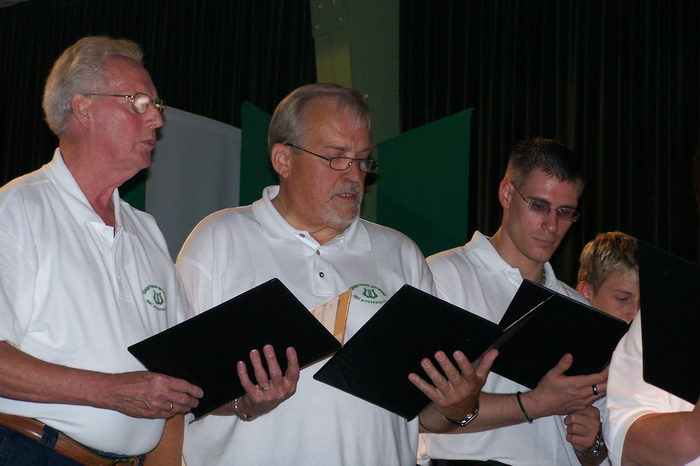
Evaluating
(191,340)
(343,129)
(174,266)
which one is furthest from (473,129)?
(191,340)

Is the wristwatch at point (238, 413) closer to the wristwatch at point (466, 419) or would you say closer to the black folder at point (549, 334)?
the wristwatch at point (466, 419)

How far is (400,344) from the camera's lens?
90.1 inches

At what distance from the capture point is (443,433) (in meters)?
2.76

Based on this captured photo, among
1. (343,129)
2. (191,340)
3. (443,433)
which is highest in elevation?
(343,129)

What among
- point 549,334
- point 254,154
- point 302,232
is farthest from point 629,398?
point 254,154

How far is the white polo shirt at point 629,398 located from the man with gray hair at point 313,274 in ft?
1.78

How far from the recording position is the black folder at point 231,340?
6.71 feet

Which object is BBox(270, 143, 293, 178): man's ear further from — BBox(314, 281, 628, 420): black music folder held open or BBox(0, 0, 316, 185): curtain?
BBox(0, 0, 316, 185): curtain

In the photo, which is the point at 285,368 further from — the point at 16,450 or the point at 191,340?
the point at 16,450

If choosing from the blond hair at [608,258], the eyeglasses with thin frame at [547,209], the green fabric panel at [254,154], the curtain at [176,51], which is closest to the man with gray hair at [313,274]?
the eyeglasses with thin frame at [547,209]

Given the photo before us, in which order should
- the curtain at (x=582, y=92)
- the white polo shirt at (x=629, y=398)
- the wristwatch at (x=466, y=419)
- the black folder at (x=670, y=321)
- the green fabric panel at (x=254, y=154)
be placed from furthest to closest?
the curtain at (x=582, y=92)
the green fabric panel at (x=254, y=154)
the wristwatch at (x=466, y=419)
the white polo shirt at (x=629, y=398)
the black folder at (x=670, y=321)

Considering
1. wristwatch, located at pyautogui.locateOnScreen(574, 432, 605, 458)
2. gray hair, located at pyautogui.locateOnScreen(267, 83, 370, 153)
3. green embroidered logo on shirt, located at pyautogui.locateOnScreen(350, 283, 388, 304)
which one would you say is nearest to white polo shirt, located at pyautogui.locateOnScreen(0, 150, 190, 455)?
green embroidered logo on shirt, located at pyautogui.locateOnScreen(350, 283, 388, 304)

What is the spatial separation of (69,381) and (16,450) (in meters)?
0.20

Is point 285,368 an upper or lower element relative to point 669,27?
lower
